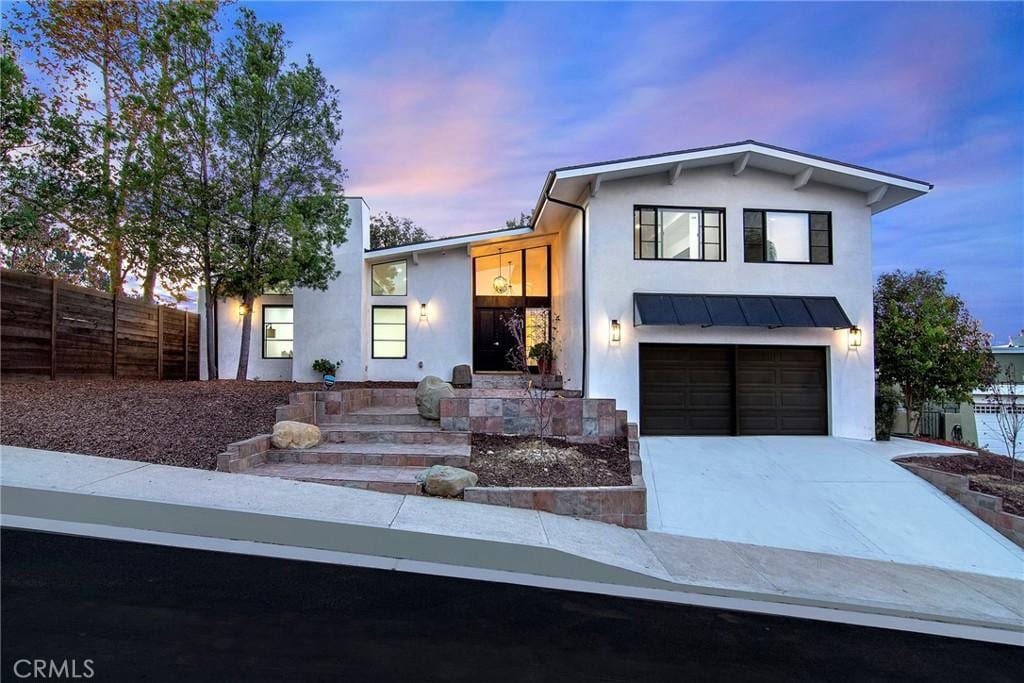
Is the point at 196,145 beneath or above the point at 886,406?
above

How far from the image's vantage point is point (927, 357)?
1082 cm

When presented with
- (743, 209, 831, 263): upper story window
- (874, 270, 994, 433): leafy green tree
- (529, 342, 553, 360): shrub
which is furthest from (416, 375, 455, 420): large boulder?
(874, 270, 994, 433): leafy green tree

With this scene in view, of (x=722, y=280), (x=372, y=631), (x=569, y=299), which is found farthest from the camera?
(x=569, y=299)

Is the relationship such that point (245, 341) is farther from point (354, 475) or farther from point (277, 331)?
point (354, 475)

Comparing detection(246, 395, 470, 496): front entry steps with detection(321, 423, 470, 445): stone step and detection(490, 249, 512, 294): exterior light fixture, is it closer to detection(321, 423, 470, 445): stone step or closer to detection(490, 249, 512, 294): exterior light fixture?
detection(321, 423, 470, 445): stone step

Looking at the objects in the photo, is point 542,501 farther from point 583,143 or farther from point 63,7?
point 63,7

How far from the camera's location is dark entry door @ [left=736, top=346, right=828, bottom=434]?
32.8ft

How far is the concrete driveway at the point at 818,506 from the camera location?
562 centimetres

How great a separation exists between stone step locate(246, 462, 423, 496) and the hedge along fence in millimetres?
6146

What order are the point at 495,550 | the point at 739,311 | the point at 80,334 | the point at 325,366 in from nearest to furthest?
the point at 495,550 → the point at 739,311 → the point at 80,334 → the point at 325,366

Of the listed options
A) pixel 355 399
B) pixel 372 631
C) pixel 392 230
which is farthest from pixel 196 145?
pixel 392 230

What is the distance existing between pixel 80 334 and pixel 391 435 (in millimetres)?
7716

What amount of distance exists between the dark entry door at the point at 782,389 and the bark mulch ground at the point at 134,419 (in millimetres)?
9053

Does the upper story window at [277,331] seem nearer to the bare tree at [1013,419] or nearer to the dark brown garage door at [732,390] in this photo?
the dark brown garage door at [732,390]
